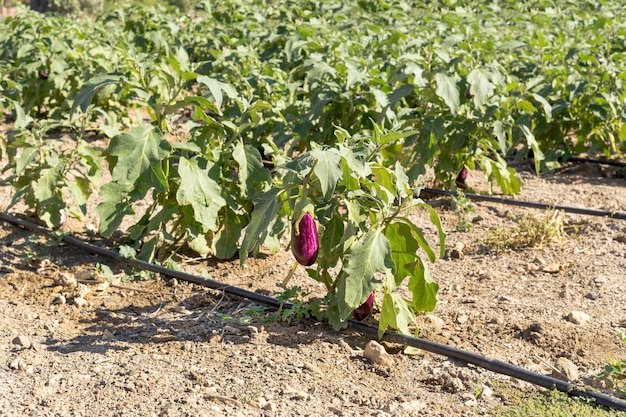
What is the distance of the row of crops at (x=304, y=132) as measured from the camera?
11.0ft

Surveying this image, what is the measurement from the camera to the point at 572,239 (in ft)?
15.9

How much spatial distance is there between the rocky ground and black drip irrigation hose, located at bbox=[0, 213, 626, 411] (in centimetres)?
4

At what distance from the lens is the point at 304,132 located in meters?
5.33

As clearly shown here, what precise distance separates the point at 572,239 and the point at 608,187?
1.43m

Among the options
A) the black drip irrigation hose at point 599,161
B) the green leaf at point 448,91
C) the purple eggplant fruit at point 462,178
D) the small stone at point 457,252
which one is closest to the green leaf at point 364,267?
the small stone at point 457,252

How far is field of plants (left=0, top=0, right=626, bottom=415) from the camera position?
335cm

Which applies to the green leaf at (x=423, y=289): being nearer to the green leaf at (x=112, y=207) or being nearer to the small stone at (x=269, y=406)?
the small stone at (x=269, y=406)

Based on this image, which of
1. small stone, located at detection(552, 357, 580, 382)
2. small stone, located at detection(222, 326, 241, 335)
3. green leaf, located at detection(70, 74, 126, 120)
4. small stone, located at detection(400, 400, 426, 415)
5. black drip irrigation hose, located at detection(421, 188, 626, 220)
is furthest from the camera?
black drip irrigation hose, located at detection(421, 188, 626, 220)

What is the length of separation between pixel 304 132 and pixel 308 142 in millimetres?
170

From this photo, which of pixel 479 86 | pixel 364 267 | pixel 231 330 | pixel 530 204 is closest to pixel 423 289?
pixel 364 267

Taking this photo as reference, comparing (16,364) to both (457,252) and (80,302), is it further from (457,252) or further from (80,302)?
(457,252)

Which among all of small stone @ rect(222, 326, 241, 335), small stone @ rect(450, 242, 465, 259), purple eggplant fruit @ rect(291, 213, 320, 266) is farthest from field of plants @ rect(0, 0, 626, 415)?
small stone @ rect(222, 326, 241, 335)

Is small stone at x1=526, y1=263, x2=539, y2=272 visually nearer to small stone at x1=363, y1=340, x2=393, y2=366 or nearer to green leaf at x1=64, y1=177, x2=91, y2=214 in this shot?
small stone at x1=363, y1=340, x2=393, y2=366

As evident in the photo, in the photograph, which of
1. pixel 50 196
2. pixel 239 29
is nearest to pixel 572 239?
pixel 50 196
